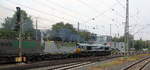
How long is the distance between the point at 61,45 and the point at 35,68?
18.0 metres

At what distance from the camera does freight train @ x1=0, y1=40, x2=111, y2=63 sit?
25.6 m

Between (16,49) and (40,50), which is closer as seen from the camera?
(16,49)

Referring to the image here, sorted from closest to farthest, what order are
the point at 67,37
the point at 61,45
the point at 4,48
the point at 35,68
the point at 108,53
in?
the point at 35,68
the point at 4,48
the point at 61,45
the point at 67,37
the point at 108,53

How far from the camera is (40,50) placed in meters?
31.9

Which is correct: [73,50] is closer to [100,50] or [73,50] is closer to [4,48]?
[100,50]

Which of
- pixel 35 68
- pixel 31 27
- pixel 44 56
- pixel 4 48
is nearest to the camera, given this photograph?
pixel 35 68

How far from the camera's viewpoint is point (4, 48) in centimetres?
2534

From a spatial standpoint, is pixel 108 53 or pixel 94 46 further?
pixel 108 53

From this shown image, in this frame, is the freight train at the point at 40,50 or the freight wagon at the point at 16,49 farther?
the freight train at the point at 40,50

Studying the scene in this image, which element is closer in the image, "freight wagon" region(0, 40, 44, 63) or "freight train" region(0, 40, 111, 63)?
"freight wagon" region(0, 40, 44, 63)

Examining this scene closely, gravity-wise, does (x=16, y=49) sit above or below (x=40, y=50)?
above

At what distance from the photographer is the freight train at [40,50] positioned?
25.6 meters

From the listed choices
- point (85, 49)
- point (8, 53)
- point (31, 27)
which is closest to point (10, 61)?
point (8, 53)

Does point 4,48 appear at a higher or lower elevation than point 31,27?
lower
